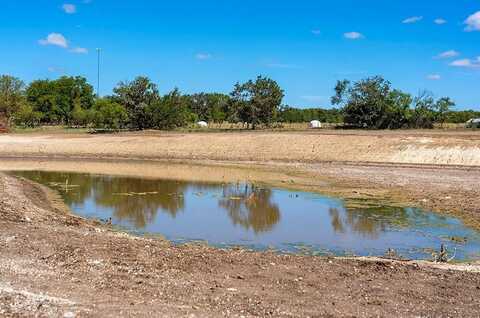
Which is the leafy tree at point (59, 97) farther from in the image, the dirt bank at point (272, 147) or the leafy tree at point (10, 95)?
the dirt bank at point (272, 147)

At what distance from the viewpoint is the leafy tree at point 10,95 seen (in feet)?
288

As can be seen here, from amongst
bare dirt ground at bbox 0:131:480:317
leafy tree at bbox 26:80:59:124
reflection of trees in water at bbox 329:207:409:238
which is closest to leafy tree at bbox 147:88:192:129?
leafy tree at bbox 26:80:59:124

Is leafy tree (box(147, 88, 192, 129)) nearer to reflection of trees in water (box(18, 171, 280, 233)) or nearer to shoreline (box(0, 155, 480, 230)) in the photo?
shoreline (box(0, 155, 480, 230))

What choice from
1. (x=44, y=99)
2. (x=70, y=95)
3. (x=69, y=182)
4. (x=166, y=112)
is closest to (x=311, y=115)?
(x=70, y=95)

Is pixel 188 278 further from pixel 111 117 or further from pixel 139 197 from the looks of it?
pixel 111 117

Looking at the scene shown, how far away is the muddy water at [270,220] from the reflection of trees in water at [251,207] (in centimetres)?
4

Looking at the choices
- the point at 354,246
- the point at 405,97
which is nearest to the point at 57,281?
the point at 354,246

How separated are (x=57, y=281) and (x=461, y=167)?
1356 inches

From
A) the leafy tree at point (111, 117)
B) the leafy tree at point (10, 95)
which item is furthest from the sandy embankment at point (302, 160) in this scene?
the leafy tree at point (10, 95)

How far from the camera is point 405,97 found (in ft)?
259

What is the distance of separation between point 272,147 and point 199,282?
41431mm

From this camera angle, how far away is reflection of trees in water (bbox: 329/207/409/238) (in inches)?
767

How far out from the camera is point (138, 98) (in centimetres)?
7325

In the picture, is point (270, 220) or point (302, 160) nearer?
point (270, 220)
